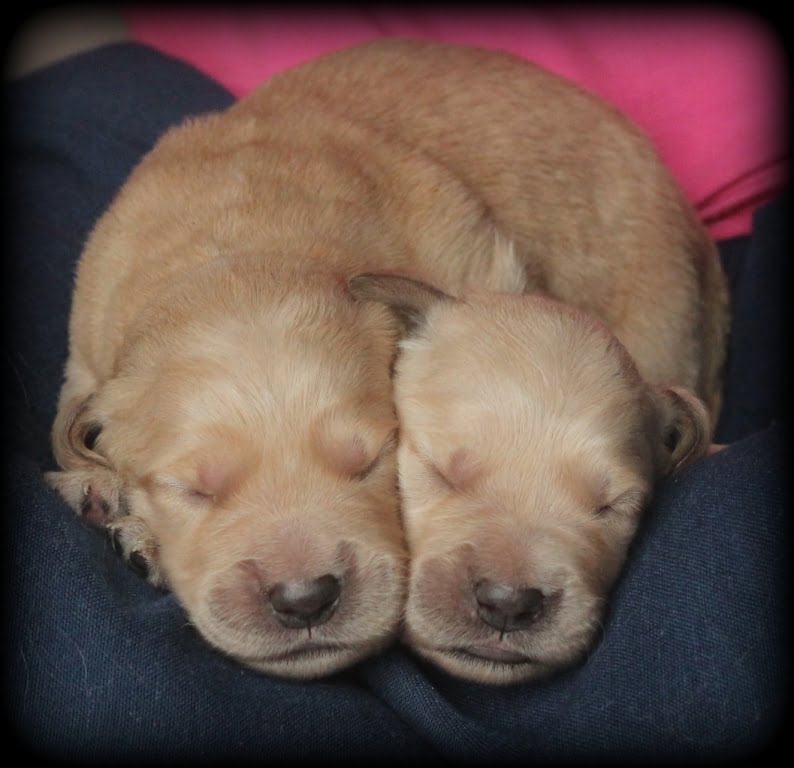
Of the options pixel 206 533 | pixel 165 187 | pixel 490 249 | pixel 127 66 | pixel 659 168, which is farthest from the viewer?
pixel 127 66

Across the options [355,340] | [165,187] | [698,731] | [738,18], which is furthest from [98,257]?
[738,18]

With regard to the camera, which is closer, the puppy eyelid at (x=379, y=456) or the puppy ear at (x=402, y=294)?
the puppy eyelid at (x=379, y=456)

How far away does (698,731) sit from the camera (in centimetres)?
174

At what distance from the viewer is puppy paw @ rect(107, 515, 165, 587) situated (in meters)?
2.05

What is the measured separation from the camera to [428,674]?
1976 millimetres

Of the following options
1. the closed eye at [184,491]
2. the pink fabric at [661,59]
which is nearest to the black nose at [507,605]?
the closed eye at [184,491]

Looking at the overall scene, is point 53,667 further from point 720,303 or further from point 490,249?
point 720,303

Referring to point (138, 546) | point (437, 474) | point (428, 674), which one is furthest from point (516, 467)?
point (138, 546)

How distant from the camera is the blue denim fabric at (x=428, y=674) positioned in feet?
5.72

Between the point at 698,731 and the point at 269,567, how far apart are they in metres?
0.83

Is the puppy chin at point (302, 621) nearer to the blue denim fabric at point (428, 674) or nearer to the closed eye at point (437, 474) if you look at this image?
the blue denim fabric at point (428, 674)

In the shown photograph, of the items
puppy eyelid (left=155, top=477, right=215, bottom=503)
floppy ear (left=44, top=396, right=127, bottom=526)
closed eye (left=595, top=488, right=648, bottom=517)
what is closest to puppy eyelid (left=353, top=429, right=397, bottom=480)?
puppy eyelid (left=155, top=477, right=215, bottom=503)

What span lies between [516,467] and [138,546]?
0.83 m

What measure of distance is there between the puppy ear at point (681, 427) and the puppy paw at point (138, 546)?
1162mm
